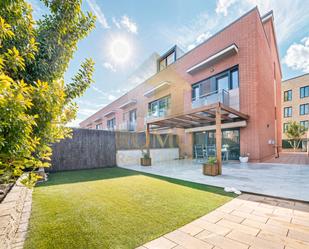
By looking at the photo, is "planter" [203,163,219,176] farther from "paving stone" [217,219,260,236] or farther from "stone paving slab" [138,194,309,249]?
"paving stone" [217,219,260,236]

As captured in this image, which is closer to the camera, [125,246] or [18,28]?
[18,28]

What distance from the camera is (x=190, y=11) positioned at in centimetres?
754

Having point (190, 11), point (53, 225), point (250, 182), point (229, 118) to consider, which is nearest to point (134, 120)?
point (229, 118)

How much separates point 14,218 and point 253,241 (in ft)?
11.0

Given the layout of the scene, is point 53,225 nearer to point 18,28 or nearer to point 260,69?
point 18,28

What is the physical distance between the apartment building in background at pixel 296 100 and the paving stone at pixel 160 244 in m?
25.6

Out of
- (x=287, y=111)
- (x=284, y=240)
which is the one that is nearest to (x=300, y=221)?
(x=284, y=240)

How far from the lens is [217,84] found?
10195mm

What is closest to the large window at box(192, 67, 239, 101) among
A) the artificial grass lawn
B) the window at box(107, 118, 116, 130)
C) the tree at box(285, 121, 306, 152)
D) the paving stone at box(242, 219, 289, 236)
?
the artificial grass lawn

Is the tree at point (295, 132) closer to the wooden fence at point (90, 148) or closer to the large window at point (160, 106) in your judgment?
the large window at point (160, 106)

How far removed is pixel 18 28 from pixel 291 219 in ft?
14.4

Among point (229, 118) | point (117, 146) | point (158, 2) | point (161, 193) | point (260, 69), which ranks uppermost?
point (158, 2)

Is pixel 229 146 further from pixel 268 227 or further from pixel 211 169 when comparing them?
pixel 268 227

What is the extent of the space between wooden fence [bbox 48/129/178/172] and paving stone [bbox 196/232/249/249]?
286 inches
